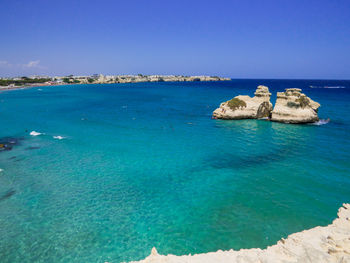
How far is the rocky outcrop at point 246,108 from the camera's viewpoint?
48062 millimetres

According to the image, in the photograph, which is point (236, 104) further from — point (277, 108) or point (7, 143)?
point (7, 143)

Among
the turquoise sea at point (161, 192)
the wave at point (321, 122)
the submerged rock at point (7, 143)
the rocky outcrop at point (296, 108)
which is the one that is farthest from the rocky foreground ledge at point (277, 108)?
the submerged rock at point (7, 143)

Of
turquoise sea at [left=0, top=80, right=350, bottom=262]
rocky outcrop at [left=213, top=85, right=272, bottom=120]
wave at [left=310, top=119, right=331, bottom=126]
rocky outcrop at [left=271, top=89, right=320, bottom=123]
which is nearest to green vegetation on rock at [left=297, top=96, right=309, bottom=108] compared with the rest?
rocky outcrop at [left=271, top=89, right=320, bottom=123]

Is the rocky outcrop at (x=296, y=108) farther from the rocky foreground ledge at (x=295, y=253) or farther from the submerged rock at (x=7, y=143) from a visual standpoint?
the submerged rock at (x=7, y=143)

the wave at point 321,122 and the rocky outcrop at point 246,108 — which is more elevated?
the rocky outcrop at point 246,108

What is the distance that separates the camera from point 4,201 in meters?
17.0

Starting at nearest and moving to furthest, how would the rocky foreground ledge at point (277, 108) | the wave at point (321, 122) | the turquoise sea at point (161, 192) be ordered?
the turquoise sea at point (161, 192)
the wave at point (321, 122)
the rocky foreground ledge at point (277, 108)

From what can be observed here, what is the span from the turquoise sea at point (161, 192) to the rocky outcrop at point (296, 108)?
7.91 meters

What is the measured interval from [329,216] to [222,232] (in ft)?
26.4

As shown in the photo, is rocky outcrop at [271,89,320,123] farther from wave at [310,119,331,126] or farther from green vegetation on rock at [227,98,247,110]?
green vegetation on rock at [227,98,247,110]

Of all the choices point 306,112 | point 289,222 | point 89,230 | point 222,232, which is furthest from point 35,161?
point 306,112

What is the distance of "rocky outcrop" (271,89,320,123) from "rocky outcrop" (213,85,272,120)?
16.4 feet

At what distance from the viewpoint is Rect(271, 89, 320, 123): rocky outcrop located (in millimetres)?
42594

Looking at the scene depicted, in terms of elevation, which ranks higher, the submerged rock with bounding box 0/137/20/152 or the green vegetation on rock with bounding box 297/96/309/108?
the green vegetation on rock with bounding box 297/96/309/108
